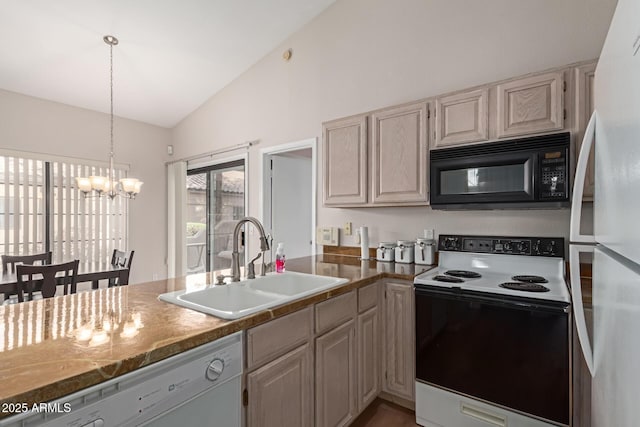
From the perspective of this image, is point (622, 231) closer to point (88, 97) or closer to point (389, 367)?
point (389, 367)

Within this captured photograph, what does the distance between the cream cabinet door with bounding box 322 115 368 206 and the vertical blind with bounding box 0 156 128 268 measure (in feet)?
10.7

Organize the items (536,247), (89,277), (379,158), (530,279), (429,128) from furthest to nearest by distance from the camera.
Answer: (89,277) → (379,158) → (429,128) → (536,247) → (530,279)

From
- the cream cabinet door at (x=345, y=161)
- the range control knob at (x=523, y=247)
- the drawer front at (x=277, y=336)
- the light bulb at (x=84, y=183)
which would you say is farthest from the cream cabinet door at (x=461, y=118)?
the light bulb at (x=84, y=183)

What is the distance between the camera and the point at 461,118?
2076 mm

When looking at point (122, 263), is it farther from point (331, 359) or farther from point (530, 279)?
point (530, 279)

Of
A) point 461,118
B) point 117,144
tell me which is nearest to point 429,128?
point 461,118

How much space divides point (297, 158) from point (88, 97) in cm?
260

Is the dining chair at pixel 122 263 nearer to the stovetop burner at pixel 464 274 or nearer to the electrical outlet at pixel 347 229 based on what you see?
the electrical outlet at pixel 347 229

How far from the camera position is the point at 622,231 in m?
0.65

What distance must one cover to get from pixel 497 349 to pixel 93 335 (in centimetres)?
179

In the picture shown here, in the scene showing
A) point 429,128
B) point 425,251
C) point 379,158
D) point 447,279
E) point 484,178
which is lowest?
point 447,279

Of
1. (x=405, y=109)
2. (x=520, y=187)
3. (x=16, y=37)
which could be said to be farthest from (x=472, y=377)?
(x=16, y=37)

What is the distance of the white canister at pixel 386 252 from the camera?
256 centimetres

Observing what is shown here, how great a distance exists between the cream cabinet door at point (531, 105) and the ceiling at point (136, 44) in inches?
80.8
